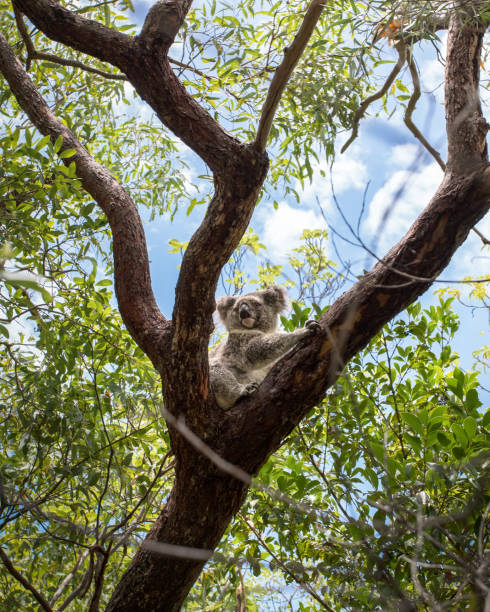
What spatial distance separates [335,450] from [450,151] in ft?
5.87

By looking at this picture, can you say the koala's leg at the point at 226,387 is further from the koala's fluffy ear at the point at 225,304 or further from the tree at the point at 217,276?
the koala's fluffy ear at the point at 225,304

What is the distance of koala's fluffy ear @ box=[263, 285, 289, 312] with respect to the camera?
13.6 ft

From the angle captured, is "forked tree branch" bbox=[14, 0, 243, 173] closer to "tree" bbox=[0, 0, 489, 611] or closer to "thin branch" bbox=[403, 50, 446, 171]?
"tree" bbox=[0, 0, 489, 611]

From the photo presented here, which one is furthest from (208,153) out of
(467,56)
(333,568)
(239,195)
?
(333,568)

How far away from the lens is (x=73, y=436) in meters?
3.12

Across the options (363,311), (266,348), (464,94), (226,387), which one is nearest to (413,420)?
(363,311)

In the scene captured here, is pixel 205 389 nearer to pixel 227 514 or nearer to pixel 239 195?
pixel 227 514

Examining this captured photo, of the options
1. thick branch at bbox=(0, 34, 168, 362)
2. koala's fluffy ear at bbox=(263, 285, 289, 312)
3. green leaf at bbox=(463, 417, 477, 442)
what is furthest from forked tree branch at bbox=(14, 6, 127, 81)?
green leaf at bbox=(463, 417, 477, 442)

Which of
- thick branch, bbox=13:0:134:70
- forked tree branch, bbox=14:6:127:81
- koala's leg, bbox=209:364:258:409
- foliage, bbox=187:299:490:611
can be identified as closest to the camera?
foliage, bbox=187:299:490:611

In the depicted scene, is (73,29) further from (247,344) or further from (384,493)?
(384,493)

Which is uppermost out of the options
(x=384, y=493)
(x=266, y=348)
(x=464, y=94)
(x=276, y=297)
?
(x=464, y=94)

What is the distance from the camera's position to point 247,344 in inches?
143

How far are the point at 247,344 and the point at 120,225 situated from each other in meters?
1.18

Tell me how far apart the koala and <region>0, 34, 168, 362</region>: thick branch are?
546 millimetres
